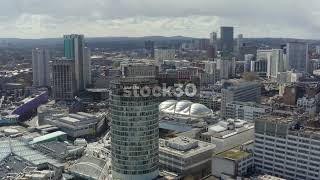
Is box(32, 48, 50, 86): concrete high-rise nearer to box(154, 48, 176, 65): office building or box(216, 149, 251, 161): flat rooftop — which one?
box(154, 48, 176, 65): office building

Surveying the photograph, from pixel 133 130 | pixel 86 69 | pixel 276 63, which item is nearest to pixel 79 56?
pixel 86 69

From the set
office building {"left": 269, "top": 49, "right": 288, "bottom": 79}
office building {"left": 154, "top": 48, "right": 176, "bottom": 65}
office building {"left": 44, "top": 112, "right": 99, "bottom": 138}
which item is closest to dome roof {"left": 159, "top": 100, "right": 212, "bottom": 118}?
office building {"left": 44, "top": 112, "right": 99, "bottom": 138}

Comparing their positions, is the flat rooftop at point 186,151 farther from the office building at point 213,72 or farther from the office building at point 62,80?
the office building at point 213,72

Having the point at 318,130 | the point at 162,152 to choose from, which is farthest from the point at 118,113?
the point at 318,130

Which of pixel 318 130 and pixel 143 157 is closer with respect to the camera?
pixel 143 157

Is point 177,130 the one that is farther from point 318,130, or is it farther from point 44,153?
point 318,130

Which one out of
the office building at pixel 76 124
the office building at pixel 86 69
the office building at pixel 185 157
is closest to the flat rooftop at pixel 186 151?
the office building at pixel 185 157
